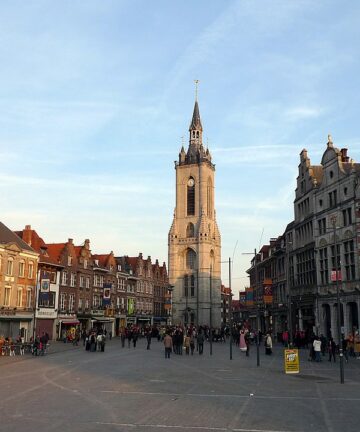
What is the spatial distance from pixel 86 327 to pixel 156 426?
56.5 metres

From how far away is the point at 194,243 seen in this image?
388 ft

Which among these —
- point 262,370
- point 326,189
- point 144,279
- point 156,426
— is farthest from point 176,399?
point 144,279

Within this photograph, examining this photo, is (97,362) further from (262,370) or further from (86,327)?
(86,327)

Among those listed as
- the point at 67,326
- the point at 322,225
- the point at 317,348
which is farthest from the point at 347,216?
the point at 67,326

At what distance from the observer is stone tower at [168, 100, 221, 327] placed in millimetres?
115744

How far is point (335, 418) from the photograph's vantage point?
41.8 feet

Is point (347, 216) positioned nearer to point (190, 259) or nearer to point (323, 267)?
point (323, 267)

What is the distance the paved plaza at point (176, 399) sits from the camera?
1201cm

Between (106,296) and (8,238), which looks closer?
(8,238)

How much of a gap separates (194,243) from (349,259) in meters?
77.0

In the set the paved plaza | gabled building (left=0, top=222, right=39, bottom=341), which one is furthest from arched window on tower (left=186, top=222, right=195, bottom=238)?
the paved plaza

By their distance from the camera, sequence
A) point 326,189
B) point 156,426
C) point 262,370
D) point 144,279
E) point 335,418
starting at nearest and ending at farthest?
point 156,426 < point 335,418 < point 262,370 < point 326,189 < point 144,279

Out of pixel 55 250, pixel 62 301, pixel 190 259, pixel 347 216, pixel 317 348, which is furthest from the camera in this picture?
pixel 190 259

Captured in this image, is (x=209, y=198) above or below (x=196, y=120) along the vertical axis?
below
